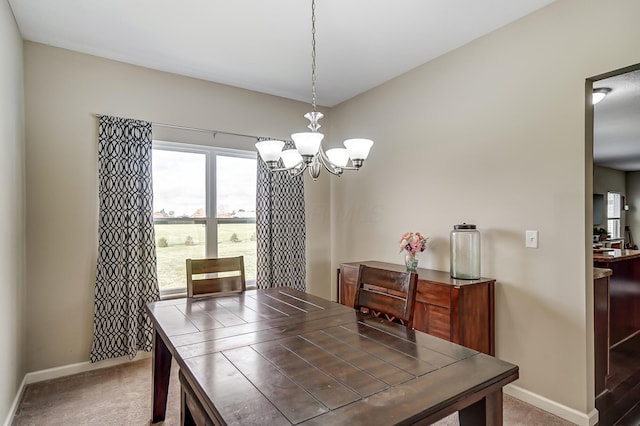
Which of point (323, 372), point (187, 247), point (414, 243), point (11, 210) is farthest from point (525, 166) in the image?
point (11, 210)

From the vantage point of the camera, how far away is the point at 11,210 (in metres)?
2.27

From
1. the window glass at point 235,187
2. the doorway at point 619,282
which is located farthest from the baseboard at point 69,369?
the doorway at point 619,282

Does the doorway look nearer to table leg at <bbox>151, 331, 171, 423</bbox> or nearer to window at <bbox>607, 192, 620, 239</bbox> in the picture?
window at <bbox>607, 192, 620, 239</bbox>

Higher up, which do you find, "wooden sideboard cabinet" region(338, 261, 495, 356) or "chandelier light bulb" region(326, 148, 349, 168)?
"chandelier light bulb" region(326, 148, 349, 168)

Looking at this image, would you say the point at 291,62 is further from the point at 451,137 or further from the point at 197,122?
the point at 451,137

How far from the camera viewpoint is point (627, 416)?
2215 millimetres

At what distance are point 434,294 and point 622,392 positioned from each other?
1.54m

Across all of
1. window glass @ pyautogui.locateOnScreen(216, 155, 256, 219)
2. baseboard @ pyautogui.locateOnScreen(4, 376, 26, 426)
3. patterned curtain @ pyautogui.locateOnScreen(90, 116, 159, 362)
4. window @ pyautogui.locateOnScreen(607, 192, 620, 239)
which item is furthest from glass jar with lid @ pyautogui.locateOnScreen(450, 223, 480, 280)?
window @ pyautogui.locateOnScreen(607, 192, 620, 239)

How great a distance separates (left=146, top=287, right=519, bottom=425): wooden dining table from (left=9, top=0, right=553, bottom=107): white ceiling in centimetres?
198

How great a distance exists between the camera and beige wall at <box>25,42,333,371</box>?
2.72 meters

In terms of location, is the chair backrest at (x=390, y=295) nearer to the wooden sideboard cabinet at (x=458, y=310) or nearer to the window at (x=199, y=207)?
the wooden sideboard cabinet at (x=458, y=310)

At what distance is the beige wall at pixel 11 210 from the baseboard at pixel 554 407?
3283 mm

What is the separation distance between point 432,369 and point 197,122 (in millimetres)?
3083

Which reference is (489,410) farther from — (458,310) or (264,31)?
(264,31)
